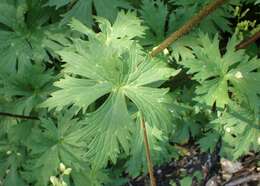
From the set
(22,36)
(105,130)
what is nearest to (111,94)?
(105,130)

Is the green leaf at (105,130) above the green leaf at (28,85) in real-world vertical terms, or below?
below

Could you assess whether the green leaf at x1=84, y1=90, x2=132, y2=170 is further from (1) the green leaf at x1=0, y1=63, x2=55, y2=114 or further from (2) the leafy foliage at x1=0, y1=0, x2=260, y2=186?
(1) the green leaf at x1=0, y1=63, x2=55, y2=114

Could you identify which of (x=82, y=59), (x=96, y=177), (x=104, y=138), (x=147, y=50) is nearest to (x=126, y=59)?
(x=82, y=59)

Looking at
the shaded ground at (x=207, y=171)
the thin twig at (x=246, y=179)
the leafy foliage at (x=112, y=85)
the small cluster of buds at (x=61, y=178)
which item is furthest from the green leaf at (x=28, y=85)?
the thin twig at (x=246, y=179)

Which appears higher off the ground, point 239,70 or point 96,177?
point 239,70

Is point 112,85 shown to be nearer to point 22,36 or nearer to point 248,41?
point 248,41

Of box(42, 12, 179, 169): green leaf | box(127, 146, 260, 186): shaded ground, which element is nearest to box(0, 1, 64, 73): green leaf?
box(42, 12, 179, 169): green leaf

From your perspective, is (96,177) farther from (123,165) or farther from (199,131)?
(199,131)

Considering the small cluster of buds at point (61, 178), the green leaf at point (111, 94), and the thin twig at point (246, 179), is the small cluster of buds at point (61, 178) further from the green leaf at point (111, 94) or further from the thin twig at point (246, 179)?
the thin twig at point (246, 179)
